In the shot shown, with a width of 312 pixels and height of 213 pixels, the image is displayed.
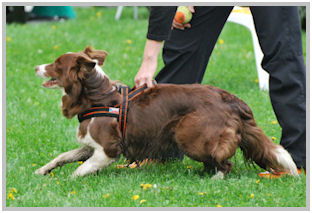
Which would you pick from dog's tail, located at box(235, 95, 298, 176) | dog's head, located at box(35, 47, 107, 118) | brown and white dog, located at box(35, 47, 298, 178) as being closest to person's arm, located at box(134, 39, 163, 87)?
brown and white dog, located at box(35, 47, 298, 178)

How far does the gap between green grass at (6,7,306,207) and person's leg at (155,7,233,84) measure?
2.60ft

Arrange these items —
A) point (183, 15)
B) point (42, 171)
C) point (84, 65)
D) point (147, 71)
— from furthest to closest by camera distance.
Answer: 1. point (183, 15)
2. point (42, 171)
3. point (147, 71)
4. point (84, 65)

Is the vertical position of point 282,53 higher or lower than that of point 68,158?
higher

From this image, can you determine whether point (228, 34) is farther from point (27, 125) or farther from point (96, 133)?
point (96, 133)

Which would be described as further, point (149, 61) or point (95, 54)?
point (95, 54)

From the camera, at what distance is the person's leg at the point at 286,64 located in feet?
13.1

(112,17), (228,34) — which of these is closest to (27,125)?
(228,34)

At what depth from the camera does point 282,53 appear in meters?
4.01

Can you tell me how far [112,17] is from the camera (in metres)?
12.4

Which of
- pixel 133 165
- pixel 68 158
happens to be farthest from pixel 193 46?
pixel 68 158

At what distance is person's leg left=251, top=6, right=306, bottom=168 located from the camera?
3996mm

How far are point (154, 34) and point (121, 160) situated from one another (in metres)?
1.28

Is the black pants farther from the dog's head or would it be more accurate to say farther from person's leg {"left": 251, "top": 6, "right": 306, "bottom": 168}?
the dog's head

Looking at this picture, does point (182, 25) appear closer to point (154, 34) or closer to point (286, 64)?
point (154, 34)
